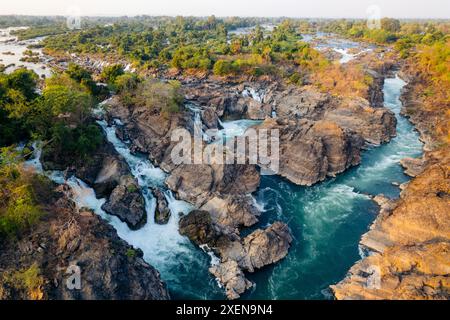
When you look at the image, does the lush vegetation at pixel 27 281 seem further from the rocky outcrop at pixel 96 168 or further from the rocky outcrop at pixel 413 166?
the rocky outcrop at pixel 413 166

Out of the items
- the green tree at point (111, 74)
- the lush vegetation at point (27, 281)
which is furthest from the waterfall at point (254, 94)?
the lush vegetation at point (27, 281)

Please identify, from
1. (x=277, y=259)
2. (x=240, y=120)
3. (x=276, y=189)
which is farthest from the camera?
(x=240, y=120)

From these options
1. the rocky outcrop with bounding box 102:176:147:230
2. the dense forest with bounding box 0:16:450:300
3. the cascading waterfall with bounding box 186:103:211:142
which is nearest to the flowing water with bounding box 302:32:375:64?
the dense forest with bounding box 0:16:450:300

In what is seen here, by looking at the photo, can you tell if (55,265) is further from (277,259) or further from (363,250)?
(363,250)

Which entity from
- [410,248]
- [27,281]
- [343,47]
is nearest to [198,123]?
[410,248]

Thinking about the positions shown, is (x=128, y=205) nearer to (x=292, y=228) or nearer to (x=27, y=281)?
(x=27, y=281)
